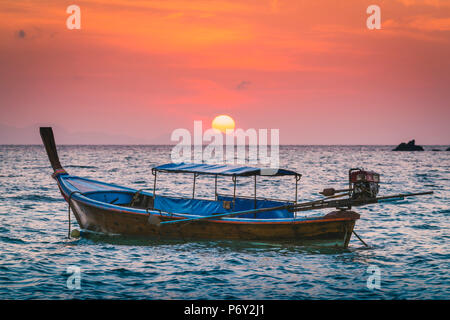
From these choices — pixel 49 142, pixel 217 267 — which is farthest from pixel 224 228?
pixel 49 142

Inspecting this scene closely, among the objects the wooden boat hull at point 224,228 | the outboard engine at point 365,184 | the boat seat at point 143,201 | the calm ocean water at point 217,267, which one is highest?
the outboard engine at point 365,184

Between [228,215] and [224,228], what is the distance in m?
0.66

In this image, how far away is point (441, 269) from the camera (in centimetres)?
1519

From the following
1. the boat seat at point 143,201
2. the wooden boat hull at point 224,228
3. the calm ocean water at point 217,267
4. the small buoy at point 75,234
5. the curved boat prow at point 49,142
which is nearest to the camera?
the calm ocean water at point 217,267

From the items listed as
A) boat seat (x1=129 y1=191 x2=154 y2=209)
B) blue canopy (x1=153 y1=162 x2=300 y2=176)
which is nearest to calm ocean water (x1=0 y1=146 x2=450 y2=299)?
blue canopy (x1=153 y1=162 x2=300 y2=176)

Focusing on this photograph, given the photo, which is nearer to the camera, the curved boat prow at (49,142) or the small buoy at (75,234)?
the small buoy at (75,234)

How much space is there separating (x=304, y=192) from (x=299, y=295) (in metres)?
29.0

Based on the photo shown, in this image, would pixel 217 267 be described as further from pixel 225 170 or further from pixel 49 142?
pixel 49 142

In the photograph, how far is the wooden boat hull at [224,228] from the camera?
16.5 meters

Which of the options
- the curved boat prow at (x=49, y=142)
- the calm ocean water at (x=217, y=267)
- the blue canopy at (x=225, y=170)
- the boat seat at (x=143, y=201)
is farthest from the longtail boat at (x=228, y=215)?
the curved boat prow at (x=49, y=142)

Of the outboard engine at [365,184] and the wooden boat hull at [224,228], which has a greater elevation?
the outboard engine at [365,184]

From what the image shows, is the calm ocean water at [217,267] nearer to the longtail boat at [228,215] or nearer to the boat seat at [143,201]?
the longtail boat at [228,215]

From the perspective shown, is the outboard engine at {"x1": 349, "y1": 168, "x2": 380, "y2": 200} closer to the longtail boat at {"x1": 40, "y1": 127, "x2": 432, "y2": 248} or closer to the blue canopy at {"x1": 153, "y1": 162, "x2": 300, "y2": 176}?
the longtail boat at {"x1": 40, "y1": 127, "x2": 432, "y2": 248}

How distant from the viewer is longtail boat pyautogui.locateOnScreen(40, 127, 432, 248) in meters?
16.1
